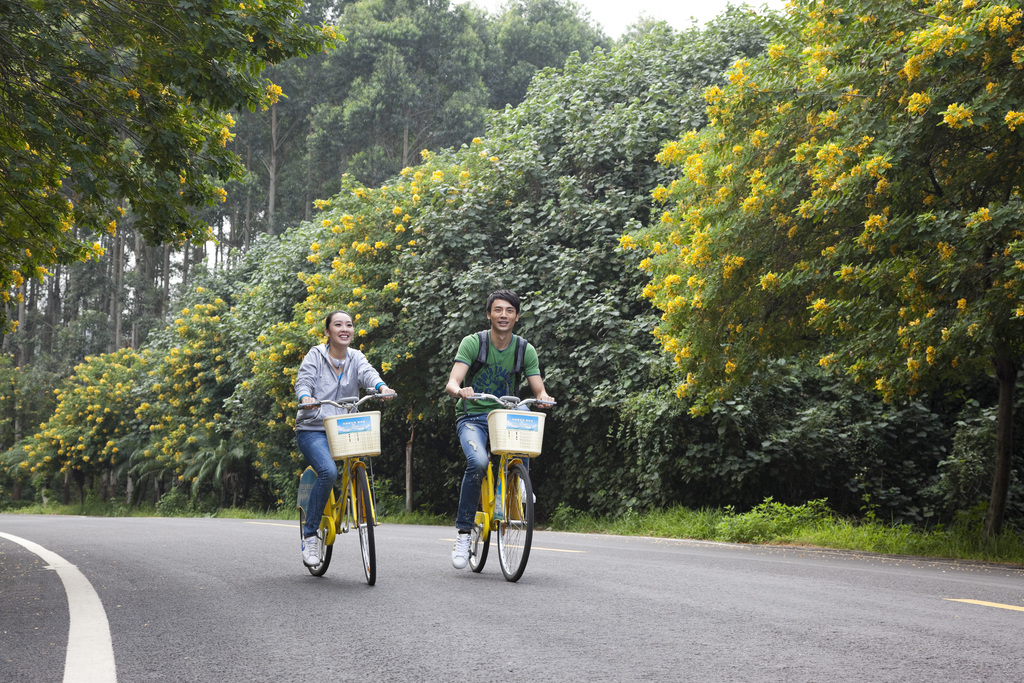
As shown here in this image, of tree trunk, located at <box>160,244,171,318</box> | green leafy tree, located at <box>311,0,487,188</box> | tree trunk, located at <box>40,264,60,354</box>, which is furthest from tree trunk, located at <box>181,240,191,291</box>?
green leafy tree, located at <box>311,0,487,188</box>

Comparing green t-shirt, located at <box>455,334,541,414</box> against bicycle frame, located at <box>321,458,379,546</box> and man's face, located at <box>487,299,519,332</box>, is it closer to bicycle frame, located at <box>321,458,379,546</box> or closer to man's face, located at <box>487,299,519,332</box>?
man's face, located at <box>487,299,519,332</box>

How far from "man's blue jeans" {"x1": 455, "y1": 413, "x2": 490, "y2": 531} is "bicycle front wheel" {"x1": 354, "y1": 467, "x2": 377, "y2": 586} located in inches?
26.7

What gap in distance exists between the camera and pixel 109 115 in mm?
8828

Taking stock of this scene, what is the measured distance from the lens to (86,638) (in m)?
4.80

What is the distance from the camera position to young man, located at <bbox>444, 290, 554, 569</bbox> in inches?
271

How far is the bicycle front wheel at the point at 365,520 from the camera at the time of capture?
646cm

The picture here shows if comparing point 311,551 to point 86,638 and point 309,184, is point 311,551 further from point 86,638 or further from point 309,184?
point 309,184

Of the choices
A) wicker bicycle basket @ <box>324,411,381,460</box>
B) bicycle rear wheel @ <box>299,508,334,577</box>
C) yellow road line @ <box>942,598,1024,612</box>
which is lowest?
yellow road line @ <box>942,598,1024,612</box>

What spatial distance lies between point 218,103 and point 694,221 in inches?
224

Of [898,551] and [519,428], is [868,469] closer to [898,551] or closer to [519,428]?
[898,551]

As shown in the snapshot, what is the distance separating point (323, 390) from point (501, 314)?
53.0 inches

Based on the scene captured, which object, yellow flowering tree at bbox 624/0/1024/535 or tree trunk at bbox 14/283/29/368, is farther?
tree trunk at bbox 14/283/29/368

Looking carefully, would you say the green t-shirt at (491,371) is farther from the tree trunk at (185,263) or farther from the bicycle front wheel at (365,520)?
the tree trunk at (185,263)

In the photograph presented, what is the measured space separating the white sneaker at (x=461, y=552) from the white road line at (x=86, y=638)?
239 cm
